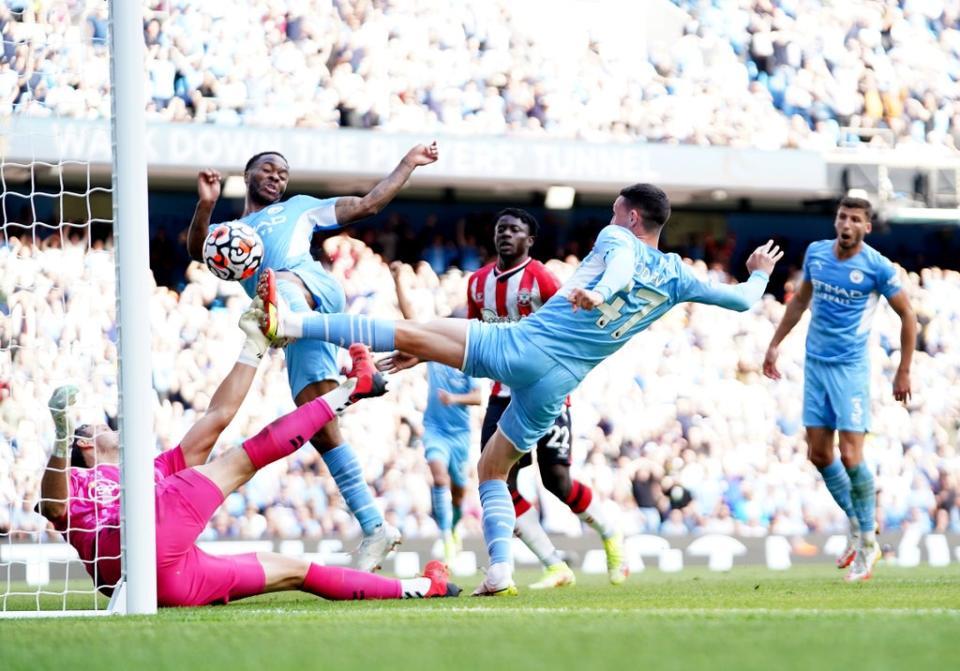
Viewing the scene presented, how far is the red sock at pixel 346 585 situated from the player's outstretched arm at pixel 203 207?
2094 mm

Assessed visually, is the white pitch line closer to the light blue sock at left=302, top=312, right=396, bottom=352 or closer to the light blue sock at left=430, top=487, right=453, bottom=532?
the light blue sock at left=302, top=312, right=396, bottom=352

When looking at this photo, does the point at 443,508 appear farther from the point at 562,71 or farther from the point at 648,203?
the point at 562,71

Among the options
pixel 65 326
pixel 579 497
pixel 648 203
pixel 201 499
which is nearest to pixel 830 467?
pixel 579 497

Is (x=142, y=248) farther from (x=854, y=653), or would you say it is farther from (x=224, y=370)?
(x=224, y=370)

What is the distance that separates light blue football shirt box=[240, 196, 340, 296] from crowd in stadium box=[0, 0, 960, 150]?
6.55 meters

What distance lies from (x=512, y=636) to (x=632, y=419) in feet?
43.3

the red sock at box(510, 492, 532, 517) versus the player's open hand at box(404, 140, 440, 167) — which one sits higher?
the player's open hand at box(404, 140, 440, 167)

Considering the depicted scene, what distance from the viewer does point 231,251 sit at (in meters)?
8.60

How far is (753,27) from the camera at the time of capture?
72.6 feet

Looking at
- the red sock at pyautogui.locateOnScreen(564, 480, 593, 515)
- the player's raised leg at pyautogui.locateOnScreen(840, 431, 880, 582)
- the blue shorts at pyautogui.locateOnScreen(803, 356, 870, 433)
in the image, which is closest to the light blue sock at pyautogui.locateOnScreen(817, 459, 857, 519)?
the player's raised leg at pyautogui.locateOnScreen(840, 431, 880, 582)

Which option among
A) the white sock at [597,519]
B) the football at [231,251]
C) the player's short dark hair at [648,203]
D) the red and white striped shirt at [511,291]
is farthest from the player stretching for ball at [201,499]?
the white sock at [597,519]

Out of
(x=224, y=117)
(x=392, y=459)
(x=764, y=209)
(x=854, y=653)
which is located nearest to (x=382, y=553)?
(x=854, y=653)

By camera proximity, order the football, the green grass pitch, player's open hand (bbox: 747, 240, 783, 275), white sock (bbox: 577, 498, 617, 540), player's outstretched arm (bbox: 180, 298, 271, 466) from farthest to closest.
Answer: white sock (bbox: 577, 498, 617, 540), the football, player's open hand (bbox: 747, 240, 783, 275), player's outstretched arm (bbox: 180, 298, 271, 466), the green grass pitch

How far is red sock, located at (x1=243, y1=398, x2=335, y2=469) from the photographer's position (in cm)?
750
